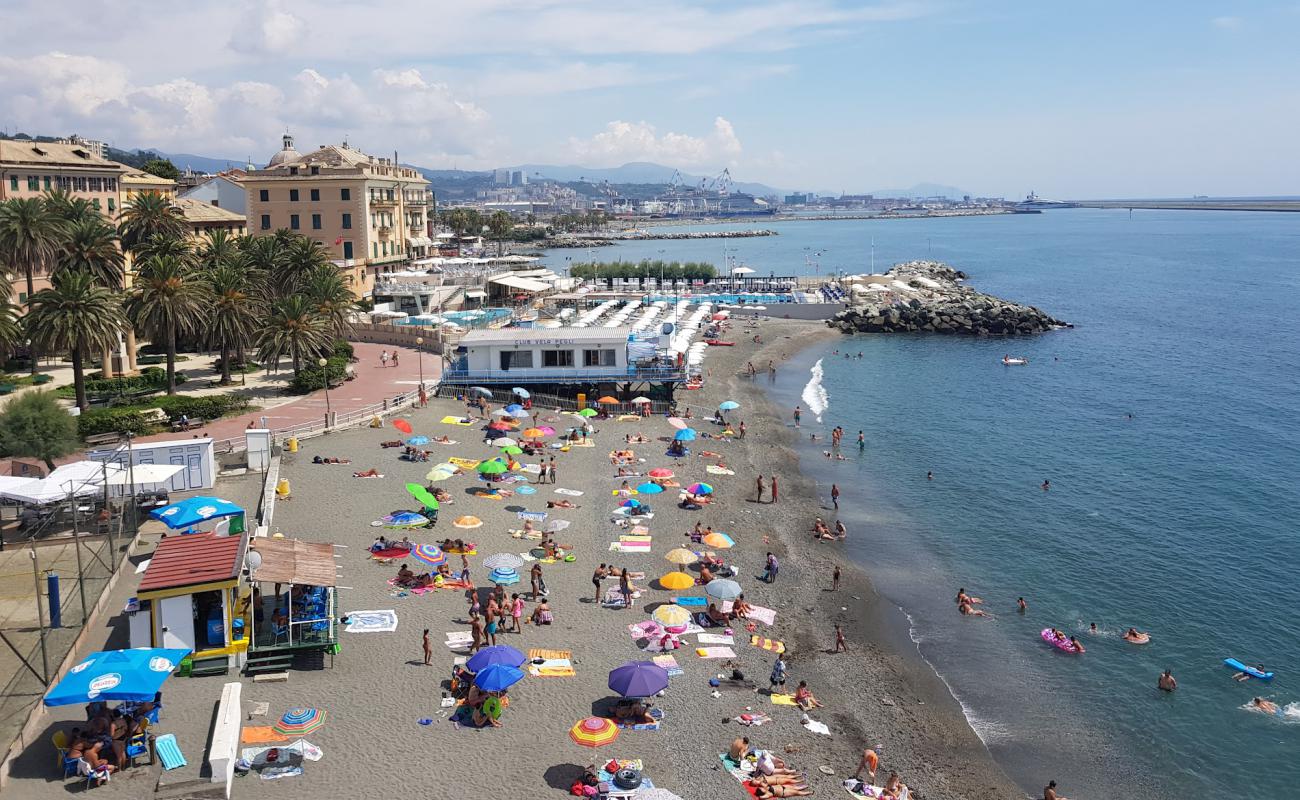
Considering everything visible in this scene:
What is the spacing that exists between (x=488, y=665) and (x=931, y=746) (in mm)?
10372

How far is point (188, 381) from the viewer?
162 feet

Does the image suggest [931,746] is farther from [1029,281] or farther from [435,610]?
[1029,281]

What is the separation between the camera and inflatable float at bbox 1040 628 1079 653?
26.3m

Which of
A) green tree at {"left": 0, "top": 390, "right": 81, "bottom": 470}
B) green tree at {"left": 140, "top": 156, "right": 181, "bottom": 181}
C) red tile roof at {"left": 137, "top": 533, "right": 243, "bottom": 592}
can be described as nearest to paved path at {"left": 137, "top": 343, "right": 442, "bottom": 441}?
green tree at {"left": 0, "top": 390, "right": 81, "bottom": 470}

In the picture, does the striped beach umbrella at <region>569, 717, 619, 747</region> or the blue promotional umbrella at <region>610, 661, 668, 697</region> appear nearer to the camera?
the striped beach umbrella at <region>569, 717, 619, 747</region>

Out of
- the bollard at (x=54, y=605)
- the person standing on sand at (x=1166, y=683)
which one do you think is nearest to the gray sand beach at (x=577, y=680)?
the bollard at (x=54, y=605)

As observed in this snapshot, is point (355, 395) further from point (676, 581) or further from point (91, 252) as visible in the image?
point (676, 581)

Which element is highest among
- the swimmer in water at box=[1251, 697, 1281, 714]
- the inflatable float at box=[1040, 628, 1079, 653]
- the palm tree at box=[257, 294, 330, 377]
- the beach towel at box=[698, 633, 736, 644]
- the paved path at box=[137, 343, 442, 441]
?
the palm tree at box=[257, 294, 330, 377]

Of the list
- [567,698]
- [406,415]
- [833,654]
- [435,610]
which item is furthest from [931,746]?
[406,415]

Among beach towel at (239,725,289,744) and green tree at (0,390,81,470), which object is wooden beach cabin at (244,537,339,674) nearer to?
beach towel at (239,725,289,744)

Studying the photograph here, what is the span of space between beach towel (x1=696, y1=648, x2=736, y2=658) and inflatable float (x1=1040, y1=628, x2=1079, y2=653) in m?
9.57

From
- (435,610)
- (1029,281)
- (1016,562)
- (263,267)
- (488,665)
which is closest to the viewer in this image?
(488,665)

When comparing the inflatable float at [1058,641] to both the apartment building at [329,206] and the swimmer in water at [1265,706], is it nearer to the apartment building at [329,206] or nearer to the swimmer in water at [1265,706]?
the swimmer in water at [1265,706]

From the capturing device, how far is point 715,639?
81.9 feet
